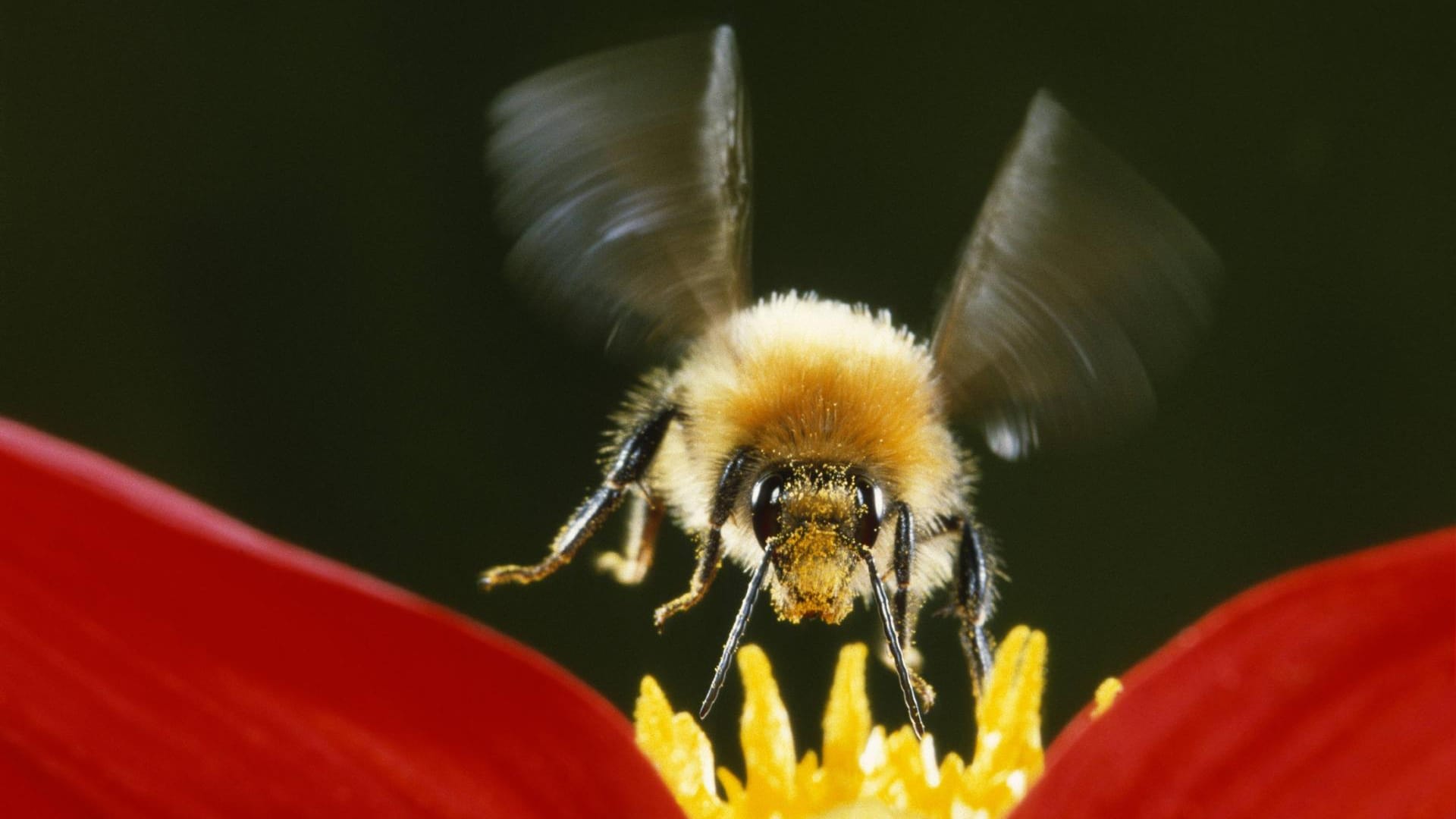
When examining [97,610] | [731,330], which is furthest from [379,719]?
[731,330]

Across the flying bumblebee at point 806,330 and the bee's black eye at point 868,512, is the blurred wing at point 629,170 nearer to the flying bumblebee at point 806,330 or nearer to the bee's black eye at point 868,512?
the flying bumblebee at point 806,330

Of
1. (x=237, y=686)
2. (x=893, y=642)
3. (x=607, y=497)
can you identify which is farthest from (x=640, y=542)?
(x=237, y=686)

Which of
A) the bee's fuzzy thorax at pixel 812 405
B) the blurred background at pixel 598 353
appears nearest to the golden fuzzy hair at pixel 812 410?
the bee's fuzzy thorax at pixel 812 405

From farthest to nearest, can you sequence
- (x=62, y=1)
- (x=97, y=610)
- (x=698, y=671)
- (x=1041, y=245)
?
(x=698, y=671)
(x=62, y=1)
(x=1041, y=245)
(x=97, y=610)

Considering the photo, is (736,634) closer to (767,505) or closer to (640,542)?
(767,505)

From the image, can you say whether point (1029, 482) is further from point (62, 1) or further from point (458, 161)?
point (62, 1)

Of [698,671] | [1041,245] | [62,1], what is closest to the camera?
[1041,245]
